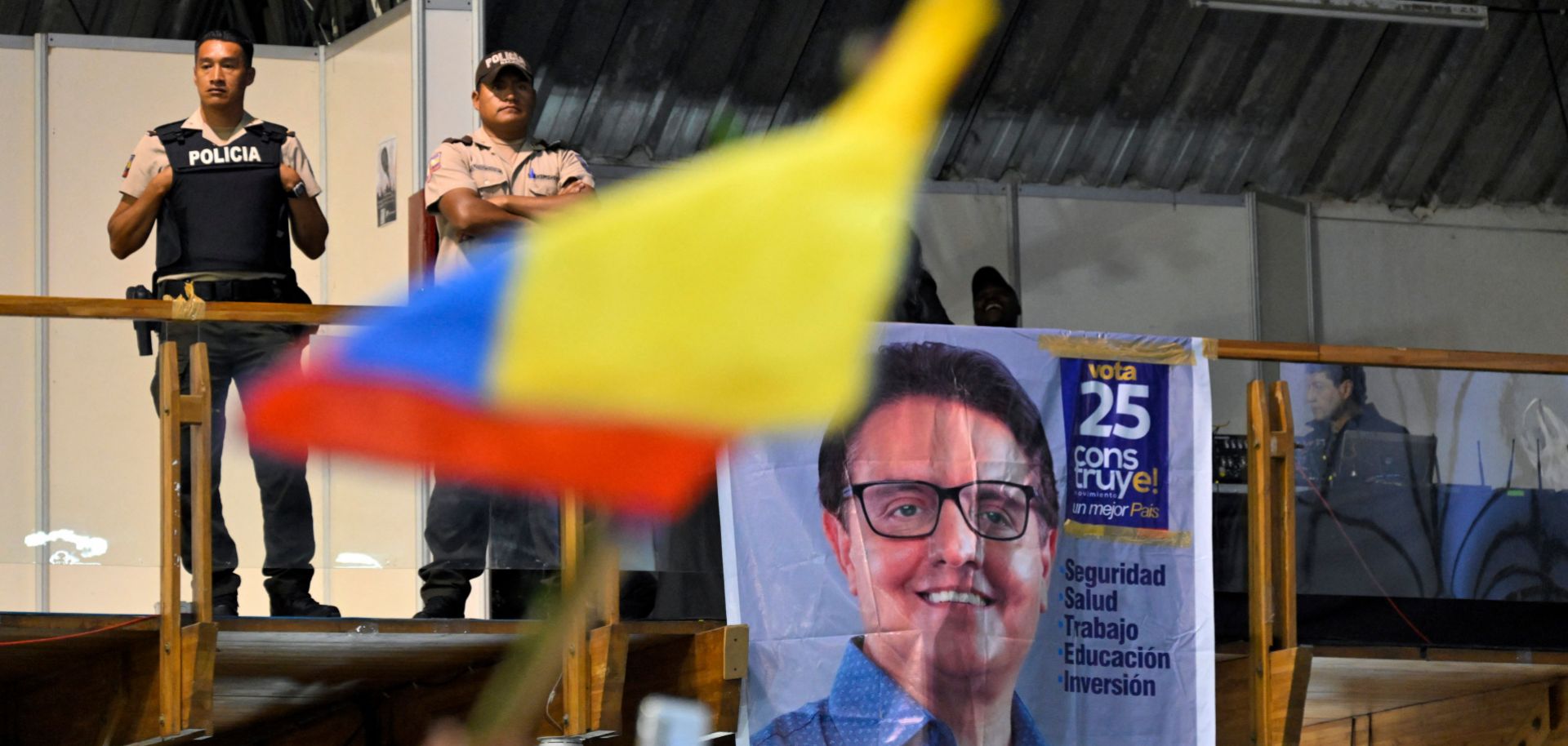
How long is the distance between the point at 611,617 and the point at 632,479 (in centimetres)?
480

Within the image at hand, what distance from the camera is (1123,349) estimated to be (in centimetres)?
617

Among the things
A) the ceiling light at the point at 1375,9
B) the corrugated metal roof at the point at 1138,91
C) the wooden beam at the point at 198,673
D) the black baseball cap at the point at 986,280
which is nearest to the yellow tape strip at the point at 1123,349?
the black baseball cap at the point at 986,280

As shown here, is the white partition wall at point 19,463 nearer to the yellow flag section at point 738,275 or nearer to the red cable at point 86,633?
the red cable at point 86,633

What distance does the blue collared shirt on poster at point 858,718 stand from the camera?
5.71 metres

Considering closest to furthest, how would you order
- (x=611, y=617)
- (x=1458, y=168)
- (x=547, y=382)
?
(x=547, y=382)
(x=611, y=617)
(x=1458, y=168)

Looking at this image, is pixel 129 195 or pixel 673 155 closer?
pixel 129 195

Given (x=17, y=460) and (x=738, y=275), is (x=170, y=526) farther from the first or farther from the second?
(x=738, y=275)

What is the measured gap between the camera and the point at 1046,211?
9758mm

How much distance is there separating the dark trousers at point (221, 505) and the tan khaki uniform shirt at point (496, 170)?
67 centimetres

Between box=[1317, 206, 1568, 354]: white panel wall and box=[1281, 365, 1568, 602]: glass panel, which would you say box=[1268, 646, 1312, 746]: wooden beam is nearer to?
box=[1281, 365, 1568, 602]: glass panel

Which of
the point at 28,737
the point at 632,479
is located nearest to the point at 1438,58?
the point at 28,737

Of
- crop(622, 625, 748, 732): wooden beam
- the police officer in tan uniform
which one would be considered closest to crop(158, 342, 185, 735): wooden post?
the police officer in tan uniform

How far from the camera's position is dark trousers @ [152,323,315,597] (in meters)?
5.28

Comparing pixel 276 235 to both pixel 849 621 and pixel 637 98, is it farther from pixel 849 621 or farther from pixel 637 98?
pixel 637 98
